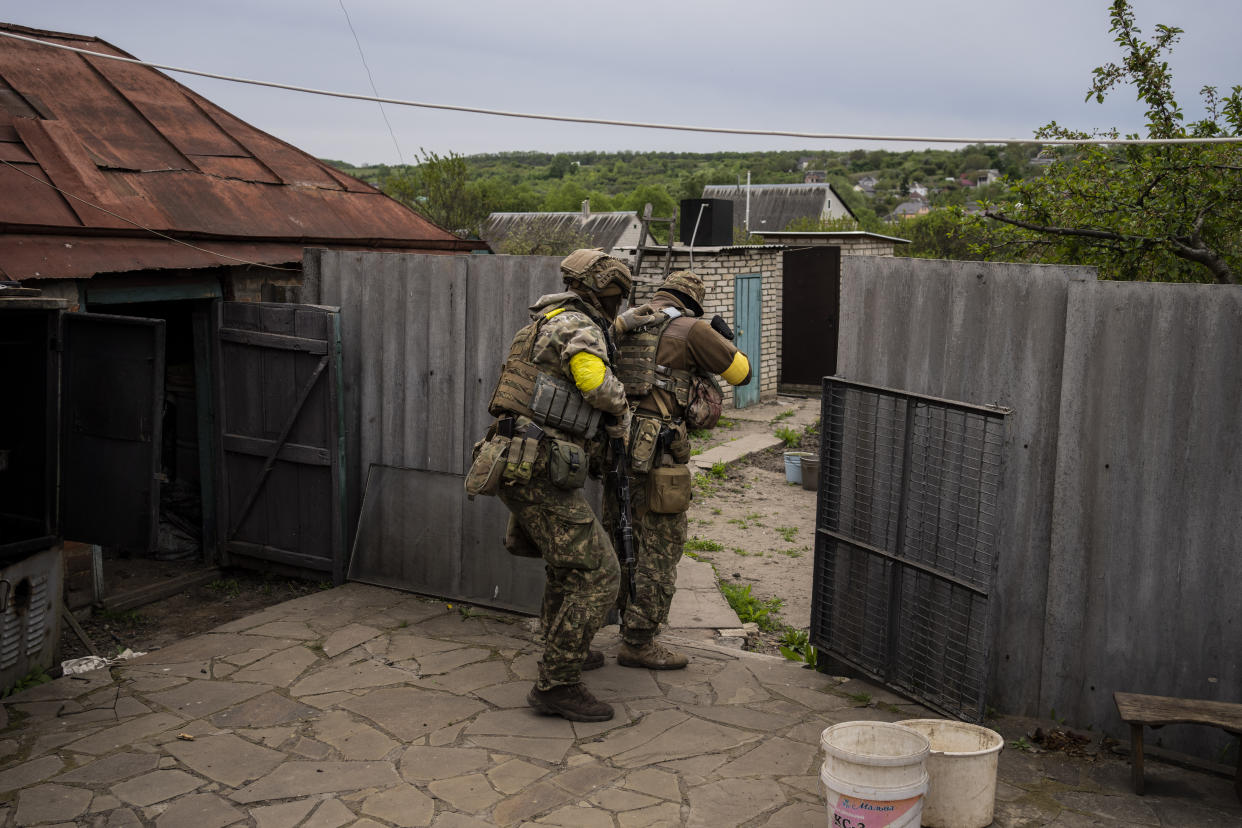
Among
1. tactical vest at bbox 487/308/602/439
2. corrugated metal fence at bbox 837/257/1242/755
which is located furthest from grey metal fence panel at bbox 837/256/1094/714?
tactical vest at bbox 487/308/602/439

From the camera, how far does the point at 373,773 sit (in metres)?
4.25

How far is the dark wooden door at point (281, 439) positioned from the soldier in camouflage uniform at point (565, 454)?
2.48m

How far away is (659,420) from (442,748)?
1.86m

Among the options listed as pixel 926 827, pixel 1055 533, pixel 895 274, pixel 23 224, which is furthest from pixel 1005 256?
pixel 23 224

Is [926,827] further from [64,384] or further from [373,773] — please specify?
[64,384]

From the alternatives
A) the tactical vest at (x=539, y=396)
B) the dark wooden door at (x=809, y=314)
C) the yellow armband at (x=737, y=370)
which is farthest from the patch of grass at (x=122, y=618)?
the dark wooden door at (x=809, y=314)

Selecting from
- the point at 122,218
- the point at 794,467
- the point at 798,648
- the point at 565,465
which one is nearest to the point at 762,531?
the point at 794,467

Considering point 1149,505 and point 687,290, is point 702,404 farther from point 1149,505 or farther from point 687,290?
point 1149,505

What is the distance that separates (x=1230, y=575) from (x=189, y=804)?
4.20 metres

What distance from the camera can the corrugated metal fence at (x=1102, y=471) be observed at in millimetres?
4035

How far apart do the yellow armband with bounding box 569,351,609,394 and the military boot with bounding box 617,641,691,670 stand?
163cm

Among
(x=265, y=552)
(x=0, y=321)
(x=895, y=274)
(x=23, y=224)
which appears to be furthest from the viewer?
(x=265, y=552)

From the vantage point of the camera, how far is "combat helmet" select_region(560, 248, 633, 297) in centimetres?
477

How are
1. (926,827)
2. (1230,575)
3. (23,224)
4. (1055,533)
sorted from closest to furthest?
(926,827) → (1230,575) → (1055,533) → (23,224)
